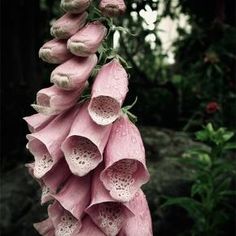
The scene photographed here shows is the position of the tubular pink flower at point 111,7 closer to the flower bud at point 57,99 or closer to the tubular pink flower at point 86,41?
the tubular pink flower at point 86,41

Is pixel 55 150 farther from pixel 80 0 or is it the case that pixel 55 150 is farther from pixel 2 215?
pixel 2 215

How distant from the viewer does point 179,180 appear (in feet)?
14.2

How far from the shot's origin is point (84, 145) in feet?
5.58

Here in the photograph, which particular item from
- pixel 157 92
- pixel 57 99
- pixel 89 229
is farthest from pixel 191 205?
pixel 157 92

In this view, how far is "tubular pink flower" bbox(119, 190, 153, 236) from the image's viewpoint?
69.4 inches

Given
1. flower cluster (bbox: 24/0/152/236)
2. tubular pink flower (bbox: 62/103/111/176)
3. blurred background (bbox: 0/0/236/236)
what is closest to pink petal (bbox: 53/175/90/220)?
flower cluster (bbox: 24/0/152/236)

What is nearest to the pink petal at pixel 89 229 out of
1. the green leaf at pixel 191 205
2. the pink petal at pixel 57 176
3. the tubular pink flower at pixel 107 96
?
the pink petal at pixel 57 176

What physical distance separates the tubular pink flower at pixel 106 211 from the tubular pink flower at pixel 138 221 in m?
0.05

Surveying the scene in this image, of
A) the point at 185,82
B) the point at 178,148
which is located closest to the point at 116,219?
the point at 178,148

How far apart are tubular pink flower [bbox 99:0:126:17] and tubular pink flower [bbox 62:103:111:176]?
29 cm

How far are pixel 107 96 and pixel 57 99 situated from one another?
15 cm

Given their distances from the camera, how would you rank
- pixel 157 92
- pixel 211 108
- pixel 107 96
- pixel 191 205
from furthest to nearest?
pixel 157 92 → pixel 211 108 → pixel 191 205 → pixel 107 96

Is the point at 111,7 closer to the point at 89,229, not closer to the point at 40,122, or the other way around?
the point at 40,122

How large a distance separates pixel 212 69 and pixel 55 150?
11.5 ft
